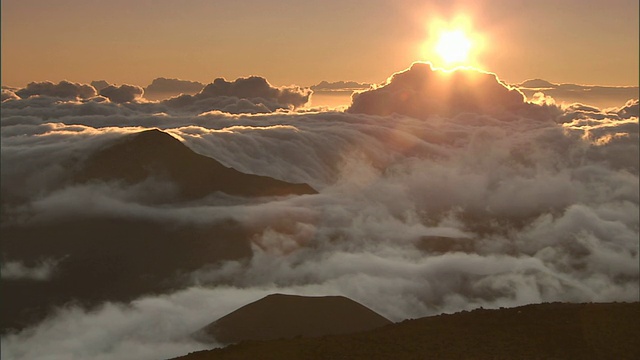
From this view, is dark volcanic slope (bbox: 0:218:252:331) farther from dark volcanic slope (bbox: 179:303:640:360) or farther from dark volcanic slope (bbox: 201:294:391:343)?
dark volcanic slope (bbox: 179:303:640:360)

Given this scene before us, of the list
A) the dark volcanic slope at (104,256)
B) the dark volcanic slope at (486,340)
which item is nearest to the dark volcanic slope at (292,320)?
the dark volcanic slope at (486,340)

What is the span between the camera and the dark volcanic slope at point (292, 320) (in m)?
74.2

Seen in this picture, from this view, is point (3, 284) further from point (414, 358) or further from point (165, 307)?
point (414, 358)

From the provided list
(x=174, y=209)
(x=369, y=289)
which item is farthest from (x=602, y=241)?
(x=174, y=209)

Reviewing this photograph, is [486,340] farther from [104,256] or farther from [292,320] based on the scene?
[104,256]

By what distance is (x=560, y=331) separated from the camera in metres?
34.3

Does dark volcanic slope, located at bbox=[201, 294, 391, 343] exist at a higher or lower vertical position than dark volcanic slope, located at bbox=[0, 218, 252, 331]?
lower

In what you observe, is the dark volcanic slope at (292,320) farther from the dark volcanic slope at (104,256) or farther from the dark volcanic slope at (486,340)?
the dark volcanic slope at (104,256)

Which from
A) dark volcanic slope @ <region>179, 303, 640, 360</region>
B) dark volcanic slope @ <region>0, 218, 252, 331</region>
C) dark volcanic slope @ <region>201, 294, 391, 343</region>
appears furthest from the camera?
dark volcanic slope @ <region>0, 218, 252, 331</region>

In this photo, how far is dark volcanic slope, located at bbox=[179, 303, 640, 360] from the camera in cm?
3130

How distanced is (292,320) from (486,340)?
46048 millimetres

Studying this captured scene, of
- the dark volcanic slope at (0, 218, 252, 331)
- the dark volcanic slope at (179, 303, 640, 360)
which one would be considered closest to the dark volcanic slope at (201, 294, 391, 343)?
the dark volcanic slope at (179, 303, 640, 360)

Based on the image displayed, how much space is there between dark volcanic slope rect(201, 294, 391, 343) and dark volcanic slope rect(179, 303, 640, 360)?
125 ft

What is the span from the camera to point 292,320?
251 ft
